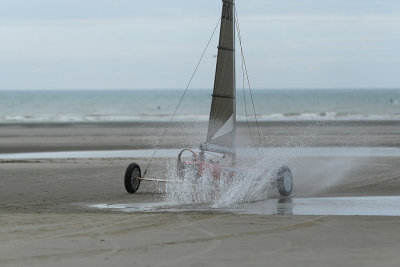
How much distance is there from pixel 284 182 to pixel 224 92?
2.87 meters

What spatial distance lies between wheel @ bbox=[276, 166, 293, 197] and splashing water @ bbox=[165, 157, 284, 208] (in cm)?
15

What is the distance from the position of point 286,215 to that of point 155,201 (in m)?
3.23

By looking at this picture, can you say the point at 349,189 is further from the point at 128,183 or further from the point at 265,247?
the point at 265,247

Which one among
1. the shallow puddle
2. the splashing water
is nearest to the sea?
the splashing water

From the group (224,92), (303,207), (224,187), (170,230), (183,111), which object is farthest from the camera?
(183,111)

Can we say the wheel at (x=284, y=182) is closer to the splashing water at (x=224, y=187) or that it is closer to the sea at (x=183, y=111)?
the splashing water at (x=224, y=187)

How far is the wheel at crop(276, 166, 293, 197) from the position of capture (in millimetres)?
16172

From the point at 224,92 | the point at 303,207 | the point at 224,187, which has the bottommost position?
the point at 303,207

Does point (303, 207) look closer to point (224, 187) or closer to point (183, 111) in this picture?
point (224, 187)

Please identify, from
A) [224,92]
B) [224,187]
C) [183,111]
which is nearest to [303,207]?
[224,187]

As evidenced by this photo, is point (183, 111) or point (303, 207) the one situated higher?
point (183, 111)

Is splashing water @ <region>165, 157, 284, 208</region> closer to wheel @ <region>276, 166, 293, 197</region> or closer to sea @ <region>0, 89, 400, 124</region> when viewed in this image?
wheel @ <region>276, 166, 293, 197</region>

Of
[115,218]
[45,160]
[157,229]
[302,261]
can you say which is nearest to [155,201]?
[115,218]

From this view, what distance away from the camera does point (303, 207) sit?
14.3 m
